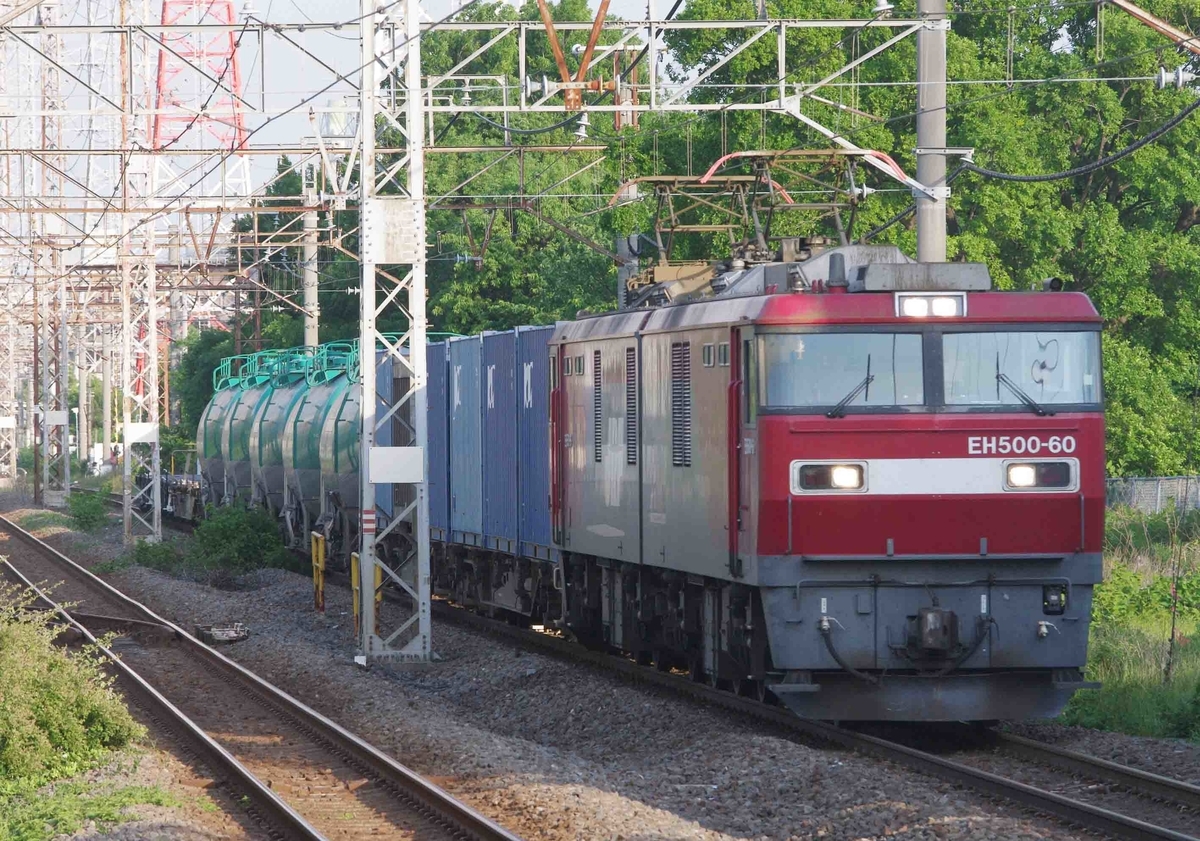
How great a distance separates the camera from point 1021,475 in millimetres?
12438

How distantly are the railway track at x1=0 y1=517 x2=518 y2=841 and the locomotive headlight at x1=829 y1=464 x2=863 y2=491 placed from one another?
3.35 metres

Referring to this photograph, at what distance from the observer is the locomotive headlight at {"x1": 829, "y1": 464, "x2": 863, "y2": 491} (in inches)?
487

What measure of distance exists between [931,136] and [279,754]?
7742 mm

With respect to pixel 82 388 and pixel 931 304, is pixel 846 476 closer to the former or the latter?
pixel 931 304

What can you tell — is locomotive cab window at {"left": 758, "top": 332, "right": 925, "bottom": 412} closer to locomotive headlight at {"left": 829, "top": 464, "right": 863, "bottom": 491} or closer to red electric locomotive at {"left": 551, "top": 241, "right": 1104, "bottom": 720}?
red electric locomotive at {"left": 551, "top": 241, "right": 1104, "bottom": 720}

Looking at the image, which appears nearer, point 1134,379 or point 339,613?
point 339,613

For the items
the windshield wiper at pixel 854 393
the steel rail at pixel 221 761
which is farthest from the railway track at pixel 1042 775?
the steel rail at pixel 221 761

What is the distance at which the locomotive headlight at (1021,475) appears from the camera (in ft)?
40.8

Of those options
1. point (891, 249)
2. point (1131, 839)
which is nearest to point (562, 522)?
point (891, 249)

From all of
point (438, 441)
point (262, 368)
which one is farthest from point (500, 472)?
point (262, 368)

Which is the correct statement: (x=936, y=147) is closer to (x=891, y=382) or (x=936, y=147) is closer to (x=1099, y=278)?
(x=891, y=382)

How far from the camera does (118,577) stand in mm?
32469

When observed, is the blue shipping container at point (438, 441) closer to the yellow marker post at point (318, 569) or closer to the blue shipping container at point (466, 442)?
the blue shipping container at point (466, 442)

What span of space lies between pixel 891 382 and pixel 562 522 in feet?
20.9
